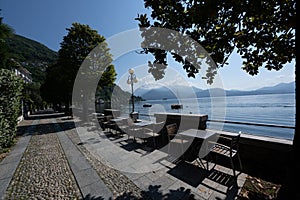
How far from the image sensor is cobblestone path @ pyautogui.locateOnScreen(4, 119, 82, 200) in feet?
9.00

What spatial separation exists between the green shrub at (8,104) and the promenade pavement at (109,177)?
1198mm

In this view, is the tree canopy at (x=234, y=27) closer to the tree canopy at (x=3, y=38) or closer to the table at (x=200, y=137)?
the table at (x=200, y=137)

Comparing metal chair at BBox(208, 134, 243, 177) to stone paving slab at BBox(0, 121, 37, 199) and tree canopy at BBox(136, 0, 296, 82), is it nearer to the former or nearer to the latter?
tree canopy at BBox(136, 0, 296, 82)

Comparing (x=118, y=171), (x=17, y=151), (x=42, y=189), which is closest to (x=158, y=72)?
(x=118, y=171)

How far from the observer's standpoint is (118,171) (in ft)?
11.7

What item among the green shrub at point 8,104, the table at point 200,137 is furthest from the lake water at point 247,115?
the green shrub at point 8,104

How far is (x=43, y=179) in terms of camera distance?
3291 millimetres

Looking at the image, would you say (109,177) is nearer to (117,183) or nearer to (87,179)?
(117,183)

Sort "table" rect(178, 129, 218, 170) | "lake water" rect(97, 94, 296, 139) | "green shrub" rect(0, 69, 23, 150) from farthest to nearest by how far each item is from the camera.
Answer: "lake water" rect(97, 94, 296, 139) < "green shrub" rect(0, 69, 23, 150) < "table" rect(178, 129, 218, 170)

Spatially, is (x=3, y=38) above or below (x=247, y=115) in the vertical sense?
above

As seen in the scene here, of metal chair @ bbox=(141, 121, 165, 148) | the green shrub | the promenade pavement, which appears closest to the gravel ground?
the promenade pavement

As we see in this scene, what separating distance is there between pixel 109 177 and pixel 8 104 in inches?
244

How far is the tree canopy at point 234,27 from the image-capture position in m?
2.81

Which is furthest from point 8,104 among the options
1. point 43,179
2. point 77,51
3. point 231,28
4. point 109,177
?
point 231,28
